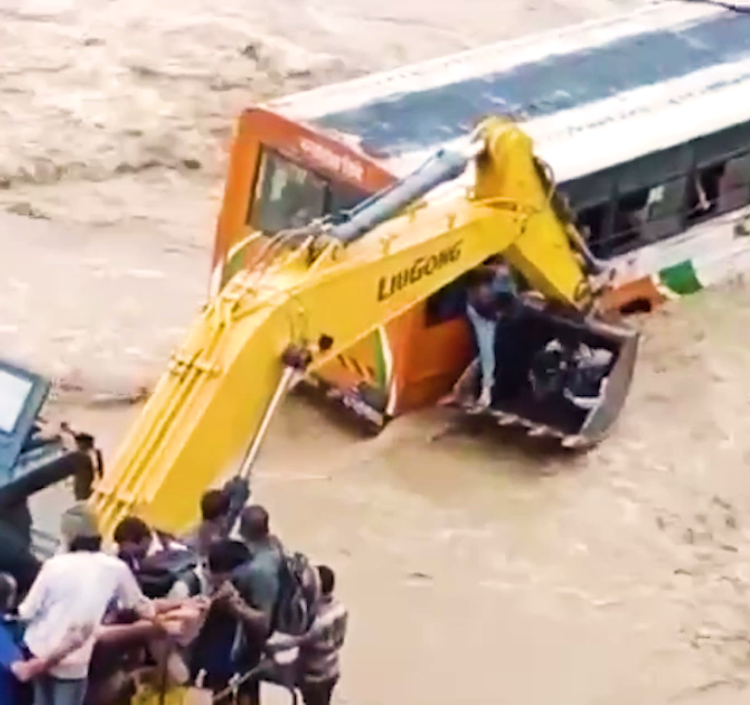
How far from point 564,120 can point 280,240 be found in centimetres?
387

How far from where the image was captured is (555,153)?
14.2m

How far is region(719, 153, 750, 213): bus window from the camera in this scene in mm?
15703

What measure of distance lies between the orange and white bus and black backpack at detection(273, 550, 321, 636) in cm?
402

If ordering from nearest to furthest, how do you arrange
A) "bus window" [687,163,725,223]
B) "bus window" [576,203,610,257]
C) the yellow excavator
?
the yellow excavator → "bus window" [576,203,610,257] → "bus window" [687,163,725,223]

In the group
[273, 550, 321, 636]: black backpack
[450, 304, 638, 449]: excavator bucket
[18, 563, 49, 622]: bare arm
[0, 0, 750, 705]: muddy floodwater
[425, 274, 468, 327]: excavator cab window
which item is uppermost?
[18, 563, 49, 622]: bare arm

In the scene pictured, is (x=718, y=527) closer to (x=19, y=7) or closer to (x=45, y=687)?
(x=45, y=687)

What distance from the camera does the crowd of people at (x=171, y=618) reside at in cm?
855

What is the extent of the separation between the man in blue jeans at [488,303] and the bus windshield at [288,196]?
1.05 m

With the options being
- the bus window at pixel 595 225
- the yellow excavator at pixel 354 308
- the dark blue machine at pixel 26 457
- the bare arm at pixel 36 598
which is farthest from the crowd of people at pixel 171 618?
the bus window at pixel 595 225

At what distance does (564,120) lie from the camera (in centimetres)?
1470

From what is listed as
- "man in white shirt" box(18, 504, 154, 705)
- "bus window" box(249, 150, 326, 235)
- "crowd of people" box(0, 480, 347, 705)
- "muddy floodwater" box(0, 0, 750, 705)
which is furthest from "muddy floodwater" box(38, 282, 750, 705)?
"man in white shirt" box(18, 504, 154, 705)

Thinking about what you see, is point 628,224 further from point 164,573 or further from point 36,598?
point 36,598

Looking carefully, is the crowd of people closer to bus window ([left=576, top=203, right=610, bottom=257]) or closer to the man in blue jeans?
the man in blue jeans

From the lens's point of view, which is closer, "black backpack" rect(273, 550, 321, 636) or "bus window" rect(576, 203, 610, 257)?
"black backpack" rect(273, 550, 321, 636)
